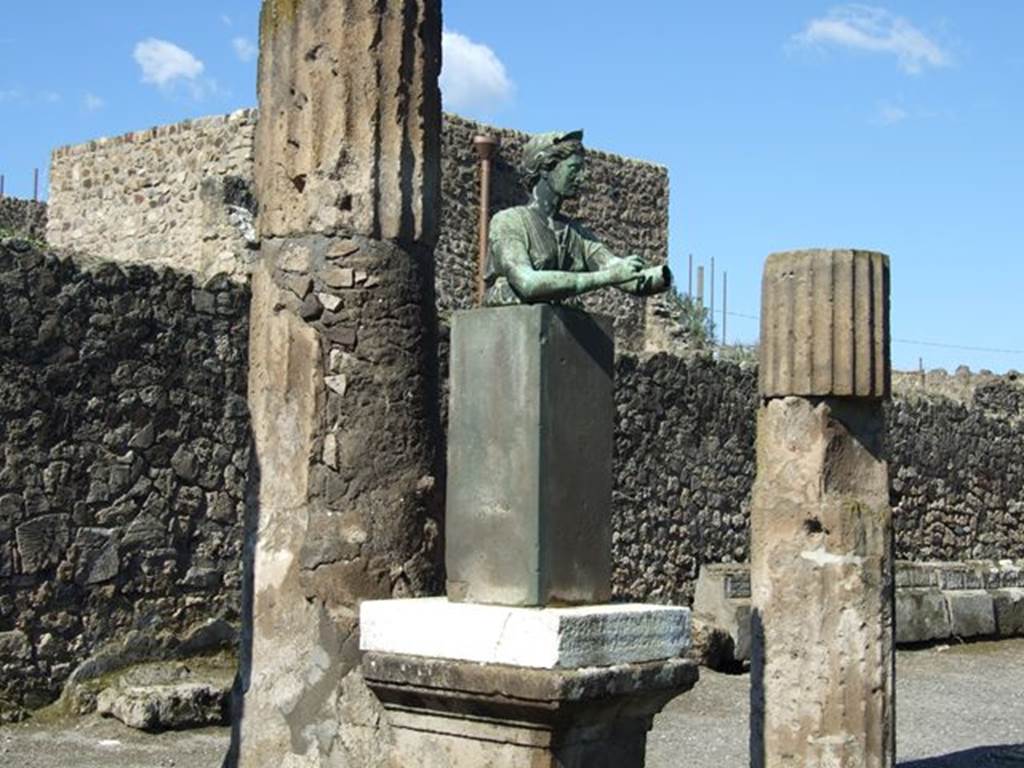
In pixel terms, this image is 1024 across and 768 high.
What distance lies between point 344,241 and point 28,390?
144 inches

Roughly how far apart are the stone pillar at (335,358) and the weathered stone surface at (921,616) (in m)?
9.59

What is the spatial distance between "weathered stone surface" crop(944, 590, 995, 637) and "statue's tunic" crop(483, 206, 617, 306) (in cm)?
1078

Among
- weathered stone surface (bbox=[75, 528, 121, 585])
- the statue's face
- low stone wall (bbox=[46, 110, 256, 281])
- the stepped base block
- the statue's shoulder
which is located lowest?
the stepped base block

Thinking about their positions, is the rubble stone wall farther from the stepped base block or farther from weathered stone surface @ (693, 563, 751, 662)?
the stepped base block

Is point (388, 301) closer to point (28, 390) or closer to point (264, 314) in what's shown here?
point (264, 314)

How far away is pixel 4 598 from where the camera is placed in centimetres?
900

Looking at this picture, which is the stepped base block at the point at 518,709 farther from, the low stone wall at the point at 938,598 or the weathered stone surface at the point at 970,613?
the weathered stone surface at the point at 970,613

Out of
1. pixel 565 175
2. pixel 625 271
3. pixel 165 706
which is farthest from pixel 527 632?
pixel 165 706

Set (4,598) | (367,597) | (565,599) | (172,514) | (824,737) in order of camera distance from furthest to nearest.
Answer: (172,514)
(4,598)
(824,737)
(367,597)
(565,599)

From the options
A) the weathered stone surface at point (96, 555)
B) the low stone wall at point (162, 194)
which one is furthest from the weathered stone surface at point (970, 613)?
the weathered stone surface at point (96, 555)

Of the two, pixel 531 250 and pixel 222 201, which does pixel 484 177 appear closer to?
pixel 222 201

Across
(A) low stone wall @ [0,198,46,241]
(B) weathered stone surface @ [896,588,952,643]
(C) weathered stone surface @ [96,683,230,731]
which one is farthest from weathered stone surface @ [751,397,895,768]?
(A) low stone wall @ [0,198,46,241]

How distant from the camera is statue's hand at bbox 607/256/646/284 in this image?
5238 millimetres

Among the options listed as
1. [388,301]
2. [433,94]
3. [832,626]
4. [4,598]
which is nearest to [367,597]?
[388,301]
